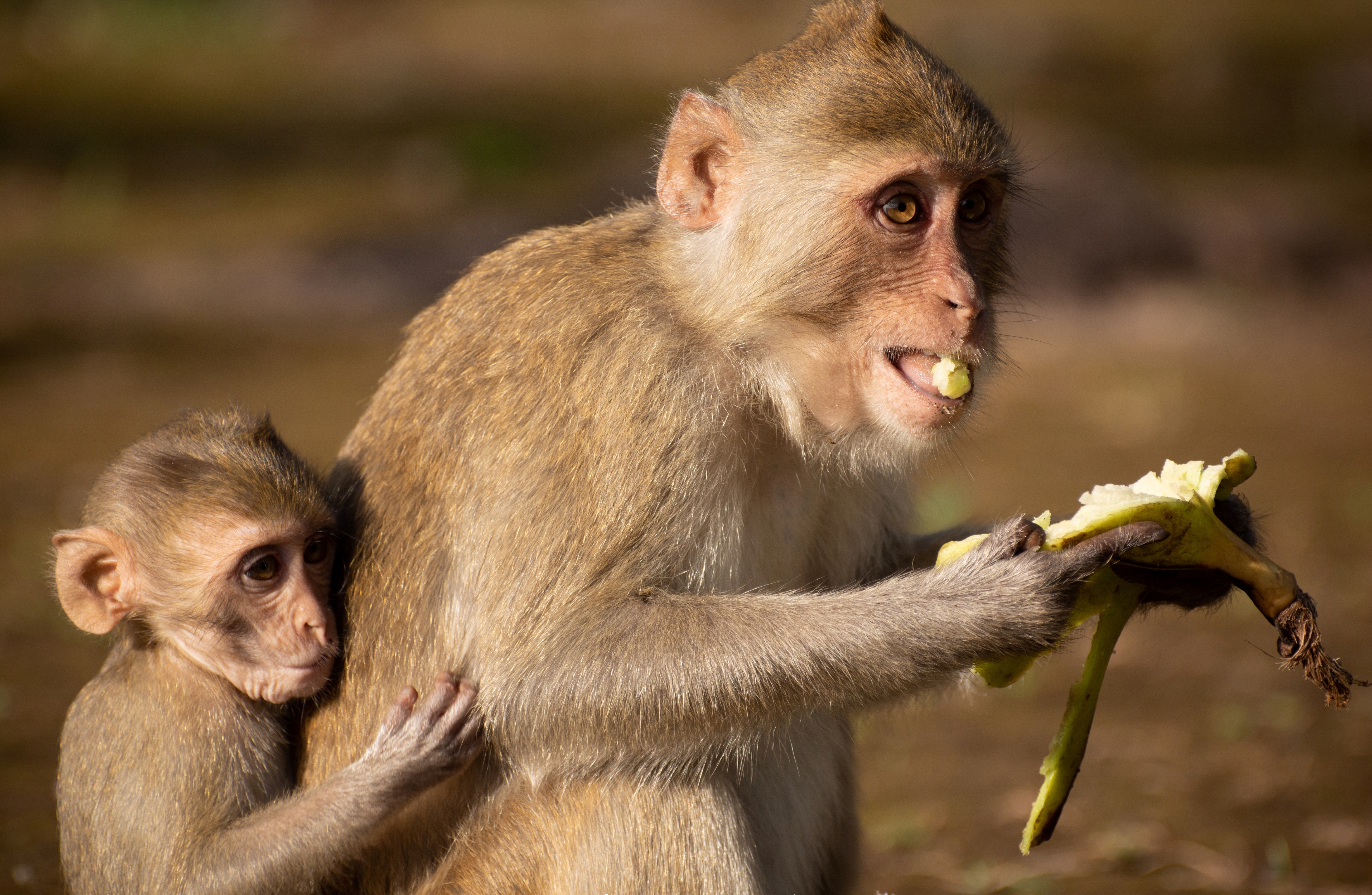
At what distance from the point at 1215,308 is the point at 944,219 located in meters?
8.99

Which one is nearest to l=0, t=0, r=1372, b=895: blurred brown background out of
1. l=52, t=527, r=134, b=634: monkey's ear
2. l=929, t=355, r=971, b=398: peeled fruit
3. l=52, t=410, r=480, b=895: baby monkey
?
l=929, t=355, r=971, b=398: peeled fruit

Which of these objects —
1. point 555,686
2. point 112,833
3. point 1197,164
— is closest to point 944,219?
point 555,686

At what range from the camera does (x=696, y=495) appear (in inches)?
144

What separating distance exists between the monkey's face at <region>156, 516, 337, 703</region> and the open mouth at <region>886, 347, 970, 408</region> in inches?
63.0

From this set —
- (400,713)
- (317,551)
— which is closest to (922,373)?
(400,713)

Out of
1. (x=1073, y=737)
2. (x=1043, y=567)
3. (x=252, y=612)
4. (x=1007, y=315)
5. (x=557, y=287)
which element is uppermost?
(x=557, y=287)

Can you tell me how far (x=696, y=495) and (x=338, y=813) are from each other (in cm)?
118

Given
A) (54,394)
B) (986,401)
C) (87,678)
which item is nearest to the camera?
(986,401)

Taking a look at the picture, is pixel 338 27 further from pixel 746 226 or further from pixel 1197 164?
pixel 746 226

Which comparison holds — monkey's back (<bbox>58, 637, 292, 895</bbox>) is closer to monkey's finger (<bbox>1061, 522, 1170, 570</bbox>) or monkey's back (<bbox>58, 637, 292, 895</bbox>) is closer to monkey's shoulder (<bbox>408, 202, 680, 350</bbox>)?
monkey's shoulder (<bbox>408, 202, 680, 350</bbox>)

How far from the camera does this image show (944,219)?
3682 millimetres

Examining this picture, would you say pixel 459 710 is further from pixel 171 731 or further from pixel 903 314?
pixel 903 314

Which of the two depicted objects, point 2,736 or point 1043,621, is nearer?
point 1043,621

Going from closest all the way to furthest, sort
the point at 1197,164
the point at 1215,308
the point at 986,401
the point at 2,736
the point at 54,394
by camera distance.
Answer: the point at 986,401, the point at 2,736, the point at 54,394, the point at 1215,308, the point at 1197,164
